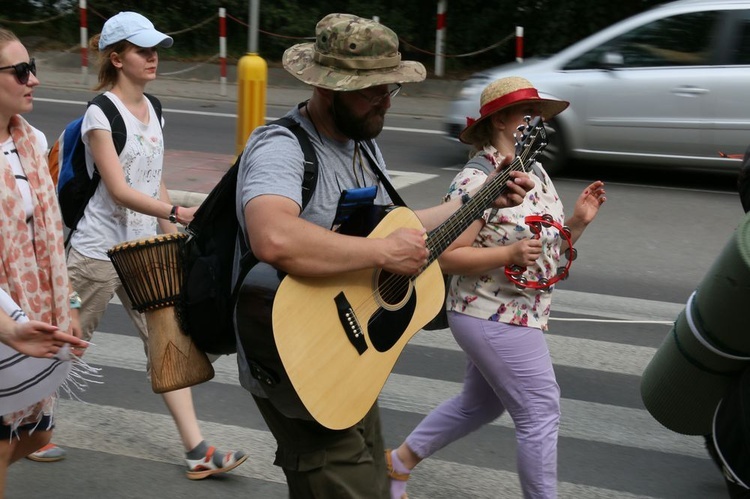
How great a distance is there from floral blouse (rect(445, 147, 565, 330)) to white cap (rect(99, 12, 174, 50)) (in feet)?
4.90

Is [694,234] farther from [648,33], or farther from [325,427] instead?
[325,427]

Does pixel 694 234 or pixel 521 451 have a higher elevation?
pixel 521 451

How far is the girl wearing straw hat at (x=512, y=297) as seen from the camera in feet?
11.7

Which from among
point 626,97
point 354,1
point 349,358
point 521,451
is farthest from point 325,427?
point 354,1

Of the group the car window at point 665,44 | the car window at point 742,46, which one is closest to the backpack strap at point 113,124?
the car window at point 665,44

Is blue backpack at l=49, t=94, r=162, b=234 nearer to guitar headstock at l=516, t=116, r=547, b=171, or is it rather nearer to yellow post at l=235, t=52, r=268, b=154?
guitar headstock at l=516, t=116, r=547, b=171

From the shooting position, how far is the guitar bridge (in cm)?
279

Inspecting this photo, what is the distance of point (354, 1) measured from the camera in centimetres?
1972

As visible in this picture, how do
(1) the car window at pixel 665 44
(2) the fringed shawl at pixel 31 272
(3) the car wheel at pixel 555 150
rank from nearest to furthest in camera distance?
(2) the fringed shawl at pixel 31 272 → (1) the car window at pixel 665 44 → (3) the car wheel at pixel 555 150

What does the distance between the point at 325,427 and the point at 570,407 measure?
2589 mm

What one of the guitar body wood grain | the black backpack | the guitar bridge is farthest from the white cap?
the guitar bridge

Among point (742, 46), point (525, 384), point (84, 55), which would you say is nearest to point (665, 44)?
point (742, 46)

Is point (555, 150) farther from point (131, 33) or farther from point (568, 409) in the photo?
point (131, 33)

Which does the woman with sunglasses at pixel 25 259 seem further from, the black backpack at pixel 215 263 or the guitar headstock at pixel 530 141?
the guitar headstock at pixel 530 141
